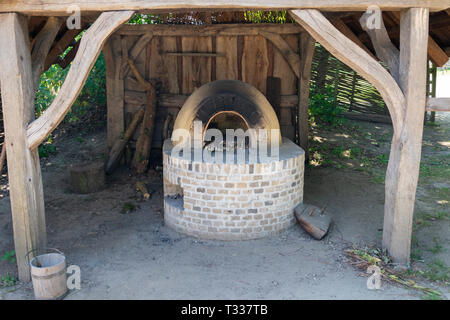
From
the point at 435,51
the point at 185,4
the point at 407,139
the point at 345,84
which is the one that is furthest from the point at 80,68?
the point at 345,84

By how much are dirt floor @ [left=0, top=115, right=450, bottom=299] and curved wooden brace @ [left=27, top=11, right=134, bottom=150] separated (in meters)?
1.60

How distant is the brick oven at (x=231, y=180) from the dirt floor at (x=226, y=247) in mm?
219

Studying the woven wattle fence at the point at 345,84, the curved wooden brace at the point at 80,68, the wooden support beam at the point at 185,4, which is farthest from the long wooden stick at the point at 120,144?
the woven wattle fence at the point at 345,84

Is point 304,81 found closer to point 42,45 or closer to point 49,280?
point 42,45

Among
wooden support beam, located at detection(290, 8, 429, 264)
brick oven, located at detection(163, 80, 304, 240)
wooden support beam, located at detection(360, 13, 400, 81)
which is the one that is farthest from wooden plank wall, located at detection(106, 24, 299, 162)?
wooden support beam, located at detection(290, 8, 429, 264)

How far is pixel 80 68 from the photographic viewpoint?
4.27 metres

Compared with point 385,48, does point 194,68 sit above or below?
below

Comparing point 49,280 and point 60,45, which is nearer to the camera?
point 49,280

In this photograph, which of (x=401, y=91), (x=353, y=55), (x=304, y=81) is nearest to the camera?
(x=353, y=55)

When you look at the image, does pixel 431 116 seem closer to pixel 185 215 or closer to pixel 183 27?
pixel 183 27

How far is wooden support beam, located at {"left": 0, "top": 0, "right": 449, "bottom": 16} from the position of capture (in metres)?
4.18

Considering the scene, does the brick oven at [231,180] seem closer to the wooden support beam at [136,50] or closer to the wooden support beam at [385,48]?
the wooden support beam at [385,48]

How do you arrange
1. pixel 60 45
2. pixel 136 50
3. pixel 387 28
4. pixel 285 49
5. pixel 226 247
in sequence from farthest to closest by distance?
1. pixel 136 50
2. pixel 285 49
3. pixel 60 45
4. pixel 387 28
5. pixel 226 247

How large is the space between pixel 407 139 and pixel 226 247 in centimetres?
246
